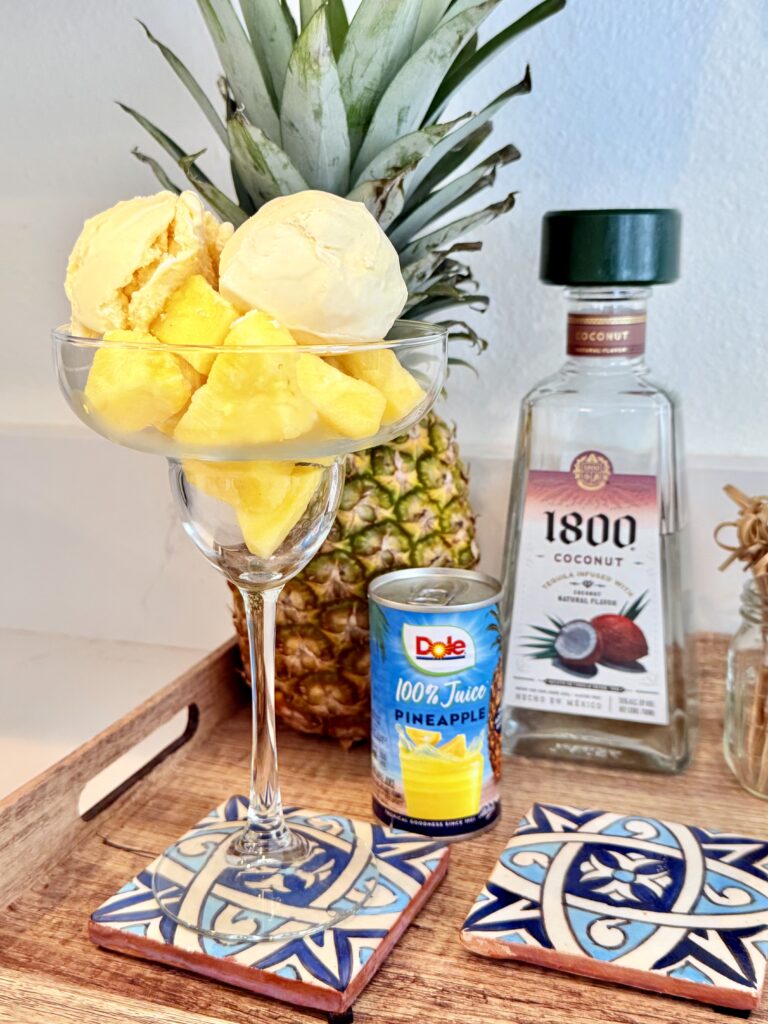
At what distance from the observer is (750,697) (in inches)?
26.9

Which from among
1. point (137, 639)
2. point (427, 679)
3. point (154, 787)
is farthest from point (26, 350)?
point (427, 679)

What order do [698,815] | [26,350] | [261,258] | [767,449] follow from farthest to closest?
[26,350] < [767,449] < [698,815] < [261,258]

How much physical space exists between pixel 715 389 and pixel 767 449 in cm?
7

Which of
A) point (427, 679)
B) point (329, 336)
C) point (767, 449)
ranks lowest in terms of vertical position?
point (427, 679)

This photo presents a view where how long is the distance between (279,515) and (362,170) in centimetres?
25

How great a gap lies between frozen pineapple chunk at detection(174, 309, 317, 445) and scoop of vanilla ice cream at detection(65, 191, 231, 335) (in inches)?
1.9

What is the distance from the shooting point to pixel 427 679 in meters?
0.62

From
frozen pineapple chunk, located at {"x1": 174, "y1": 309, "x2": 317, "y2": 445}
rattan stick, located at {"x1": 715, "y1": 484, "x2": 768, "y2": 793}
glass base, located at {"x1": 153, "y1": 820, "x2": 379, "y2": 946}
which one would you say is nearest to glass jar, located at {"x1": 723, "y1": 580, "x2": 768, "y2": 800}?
rattan stick, located at {"x1": 715, "y1": 484, "x2": 768, "y2": 793}

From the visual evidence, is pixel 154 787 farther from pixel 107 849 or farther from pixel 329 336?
pixel 329 336

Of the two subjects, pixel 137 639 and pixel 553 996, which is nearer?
pixel 553 996

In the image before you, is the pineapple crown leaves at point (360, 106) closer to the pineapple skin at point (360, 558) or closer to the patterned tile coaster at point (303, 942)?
the pineapple skin at point (360, 558)

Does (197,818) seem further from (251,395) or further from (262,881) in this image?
(251,395)

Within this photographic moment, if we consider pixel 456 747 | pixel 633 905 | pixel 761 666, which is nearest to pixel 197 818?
pixel 456 747

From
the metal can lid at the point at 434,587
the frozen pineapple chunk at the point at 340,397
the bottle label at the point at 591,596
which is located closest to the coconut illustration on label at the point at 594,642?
the bottle label at the point at 591,596
